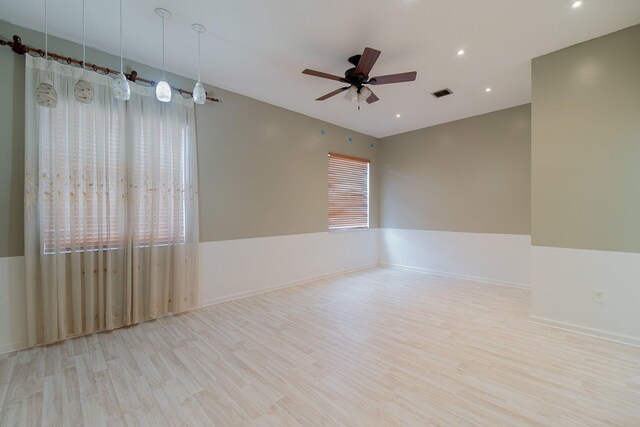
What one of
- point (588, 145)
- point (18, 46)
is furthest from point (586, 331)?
point (18, 46)

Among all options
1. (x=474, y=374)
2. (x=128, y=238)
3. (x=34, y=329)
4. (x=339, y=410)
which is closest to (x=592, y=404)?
(x=474, y=374)

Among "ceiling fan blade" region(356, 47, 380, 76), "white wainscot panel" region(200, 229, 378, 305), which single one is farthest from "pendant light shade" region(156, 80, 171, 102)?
"white wainscot panel" region(200, 229, 378, 305)

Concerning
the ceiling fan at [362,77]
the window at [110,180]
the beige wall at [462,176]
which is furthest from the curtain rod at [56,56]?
the beige wall at [462,176]

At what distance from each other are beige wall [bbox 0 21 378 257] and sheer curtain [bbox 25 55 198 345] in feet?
0.49

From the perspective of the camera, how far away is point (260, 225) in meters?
4.16

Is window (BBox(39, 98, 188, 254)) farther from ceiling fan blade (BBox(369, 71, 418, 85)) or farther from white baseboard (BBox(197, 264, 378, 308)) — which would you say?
ceiling fan blade (BBox(369, 71, 418, 85))

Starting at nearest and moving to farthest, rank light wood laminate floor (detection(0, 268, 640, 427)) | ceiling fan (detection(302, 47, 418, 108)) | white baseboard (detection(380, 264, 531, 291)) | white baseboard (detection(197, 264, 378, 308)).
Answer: light wood laminate floor (detection(0, 268, 640, 427)) < ceiling fan (detection(302, 47, 418, 108)) < white baseboard (detection(197, 264, 378, 308)) < white baseboard (detection(380, 264, 531, 291))

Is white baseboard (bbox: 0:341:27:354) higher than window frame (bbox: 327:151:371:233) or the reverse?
the reverse

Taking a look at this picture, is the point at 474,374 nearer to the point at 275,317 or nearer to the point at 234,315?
the point at 275,317

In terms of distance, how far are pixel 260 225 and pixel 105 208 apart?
1933 millimetres

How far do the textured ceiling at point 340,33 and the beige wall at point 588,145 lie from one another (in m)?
0.24

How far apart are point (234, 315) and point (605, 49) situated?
4932 mm

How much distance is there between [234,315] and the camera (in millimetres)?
3299

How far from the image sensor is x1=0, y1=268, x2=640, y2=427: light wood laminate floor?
66.4 inches
